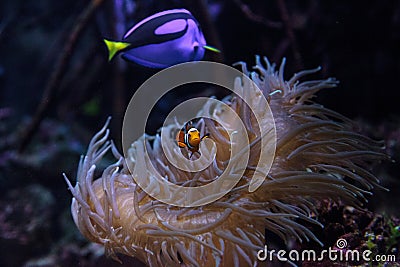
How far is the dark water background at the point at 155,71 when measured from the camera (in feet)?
9.15

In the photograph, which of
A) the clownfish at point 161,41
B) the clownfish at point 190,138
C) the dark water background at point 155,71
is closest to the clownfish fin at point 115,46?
the clownfish at point 161,41

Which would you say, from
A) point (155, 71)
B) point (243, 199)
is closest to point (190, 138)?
point (243, 199)

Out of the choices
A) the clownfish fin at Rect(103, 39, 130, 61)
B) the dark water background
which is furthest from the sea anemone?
the dark water background

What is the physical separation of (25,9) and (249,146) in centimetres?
336

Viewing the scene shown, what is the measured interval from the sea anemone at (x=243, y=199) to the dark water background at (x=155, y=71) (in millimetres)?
981

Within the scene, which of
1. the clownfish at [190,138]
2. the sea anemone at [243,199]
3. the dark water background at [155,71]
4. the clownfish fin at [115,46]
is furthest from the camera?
the dark water background at [155,71]

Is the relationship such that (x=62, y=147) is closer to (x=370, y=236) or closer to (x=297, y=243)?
(x=297, y=243)

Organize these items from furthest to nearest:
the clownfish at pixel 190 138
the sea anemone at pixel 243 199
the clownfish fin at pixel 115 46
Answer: the clownfish fin at pixel 115 46 → the clownfish at pixel 190 138 → the sea anemone at pixel 243 199

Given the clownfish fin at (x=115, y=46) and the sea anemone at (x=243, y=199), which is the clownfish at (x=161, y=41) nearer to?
the clownfish fin at (x=115, y=46)

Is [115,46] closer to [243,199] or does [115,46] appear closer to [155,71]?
[243,199]

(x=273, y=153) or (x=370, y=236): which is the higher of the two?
(x=273, y=153)

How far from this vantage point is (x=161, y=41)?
1.73 metres

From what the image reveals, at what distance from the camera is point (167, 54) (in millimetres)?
1744

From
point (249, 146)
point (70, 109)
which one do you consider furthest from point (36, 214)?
point (249, 146)
